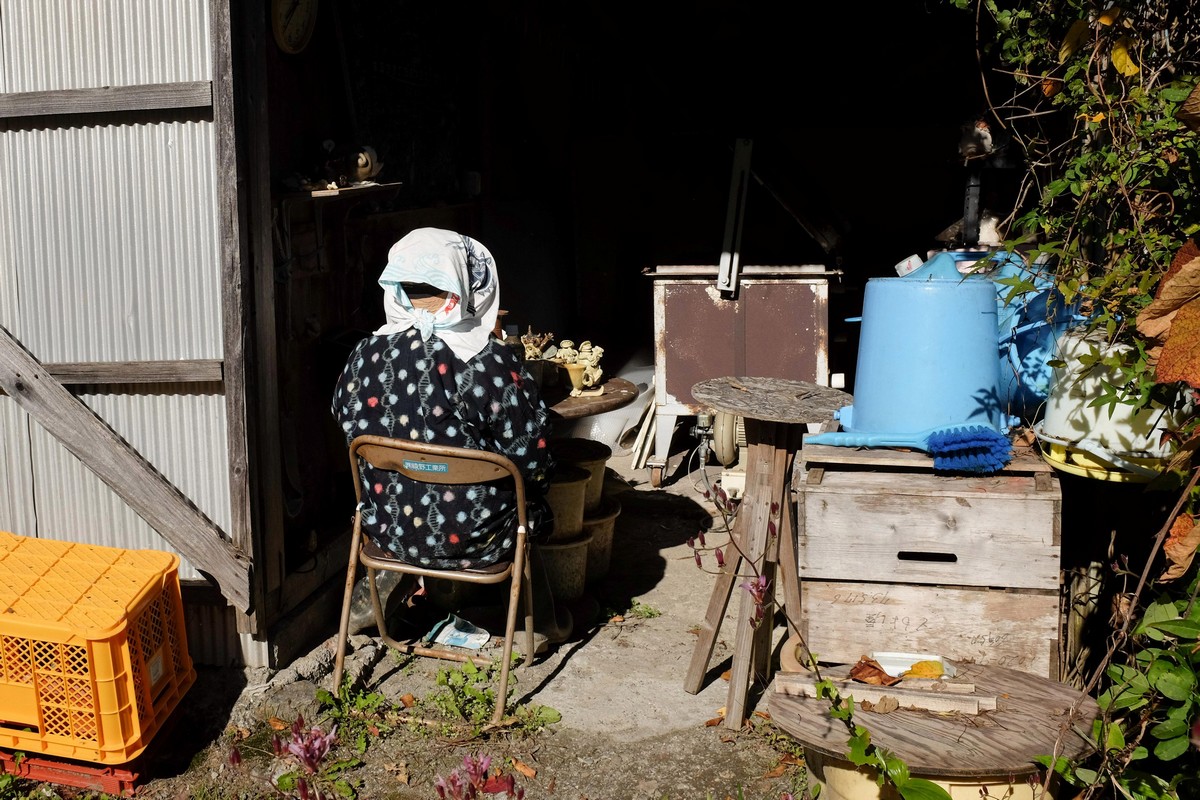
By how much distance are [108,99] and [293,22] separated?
0.80m

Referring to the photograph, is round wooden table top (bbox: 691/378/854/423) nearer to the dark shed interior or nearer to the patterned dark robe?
the patterned dark robe

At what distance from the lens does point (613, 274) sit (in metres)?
9.41

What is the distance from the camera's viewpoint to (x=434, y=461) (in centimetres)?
399

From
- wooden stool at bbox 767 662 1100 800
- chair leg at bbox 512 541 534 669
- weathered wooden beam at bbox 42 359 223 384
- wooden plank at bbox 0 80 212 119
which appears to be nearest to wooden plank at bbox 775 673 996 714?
wooden stool at bbox 767 662 1100 800

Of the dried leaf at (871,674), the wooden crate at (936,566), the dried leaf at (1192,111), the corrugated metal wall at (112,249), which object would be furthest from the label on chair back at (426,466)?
the dried leaf at (1192,111)

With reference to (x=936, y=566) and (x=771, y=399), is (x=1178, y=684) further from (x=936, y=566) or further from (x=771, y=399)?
(x=771, y=399)

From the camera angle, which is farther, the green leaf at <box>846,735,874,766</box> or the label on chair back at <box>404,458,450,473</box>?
the label on chair back at <box>404,458,450,473</box>

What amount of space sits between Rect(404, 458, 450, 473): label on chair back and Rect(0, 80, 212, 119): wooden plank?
55.8 inches

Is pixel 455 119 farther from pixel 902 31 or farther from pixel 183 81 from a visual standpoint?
pixel 902 31

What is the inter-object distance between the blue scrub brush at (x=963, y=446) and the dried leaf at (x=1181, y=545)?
67cm

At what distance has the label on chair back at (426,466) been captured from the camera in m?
3.98

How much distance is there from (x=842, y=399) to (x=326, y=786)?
2223 mm

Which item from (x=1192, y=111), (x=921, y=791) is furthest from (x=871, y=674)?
(x=1192, y=111)

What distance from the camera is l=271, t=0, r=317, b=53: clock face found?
4.26 meters
